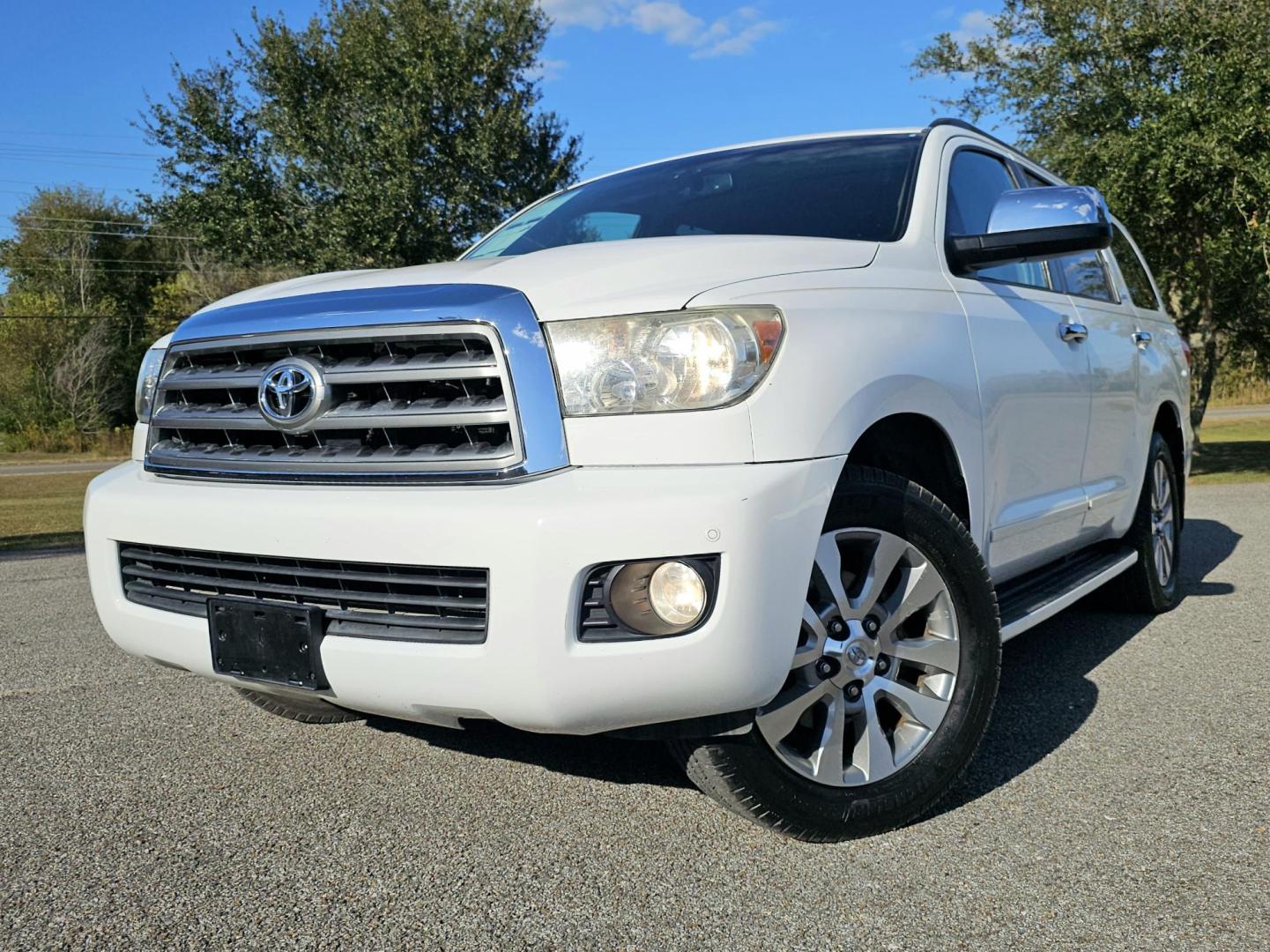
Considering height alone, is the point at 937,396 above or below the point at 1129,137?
below

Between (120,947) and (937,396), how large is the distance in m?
2.20

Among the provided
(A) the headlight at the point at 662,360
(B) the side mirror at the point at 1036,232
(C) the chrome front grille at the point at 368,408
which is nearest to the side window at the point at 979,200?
(B) the side mirror at the point at 1036,232

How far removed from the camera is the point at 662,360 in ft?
7.59

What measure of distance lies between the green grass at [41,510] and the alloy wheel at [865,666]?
9400mm

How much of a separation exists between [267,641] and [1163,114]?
13.2 m

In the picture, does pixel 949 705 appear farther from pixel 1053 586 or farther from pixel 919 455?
pixel 1053 586

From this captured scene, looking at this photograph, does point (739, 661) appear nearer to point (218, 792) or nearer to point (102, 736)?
point (218, 792)

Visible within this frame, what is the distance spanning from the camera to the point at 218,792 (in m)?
2.94

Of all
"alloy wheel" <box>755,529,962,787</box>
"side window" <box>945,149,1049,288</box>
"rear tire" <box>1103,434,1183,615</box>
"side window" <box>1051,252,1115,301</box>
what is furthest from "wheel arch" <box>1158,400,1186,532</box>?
"alloy wheel" <box>755,529,962,787</box>

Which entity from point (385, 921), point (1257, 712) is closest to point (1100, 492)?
point (1257, 712)

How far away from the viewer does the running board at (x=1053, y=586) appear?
127 inches

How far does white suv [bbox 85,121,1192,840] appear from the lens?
2203 millimetres

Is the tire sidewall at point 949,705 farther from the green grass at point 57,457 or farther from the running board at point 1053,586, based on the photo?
the green grass at point 57,457

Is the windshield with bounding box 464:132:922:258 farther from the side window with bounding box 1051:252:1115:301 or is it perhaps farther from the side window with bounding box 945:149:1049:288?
the side window with bounding box 1051:252:1115:301
